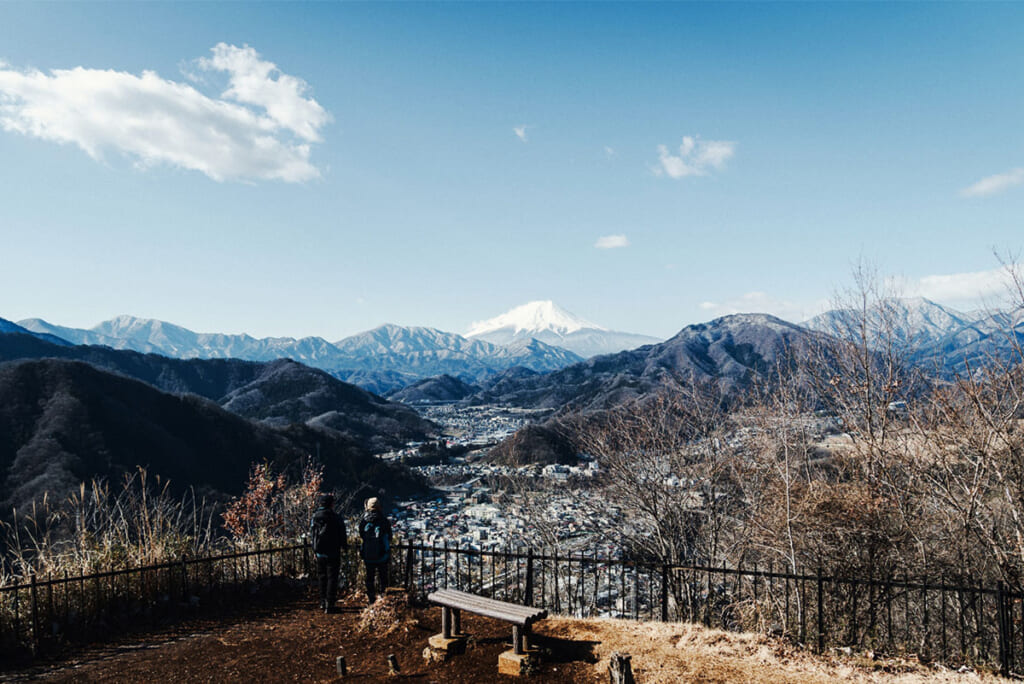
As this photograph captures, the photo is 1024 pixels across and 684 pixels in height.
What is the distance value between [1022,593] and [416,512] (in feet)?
112

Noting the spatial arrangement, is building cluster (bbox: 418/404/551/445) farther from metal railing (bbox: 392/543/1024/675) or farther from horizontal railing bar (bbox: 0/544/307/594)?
horizontal railing bar (bbox: 0/544/307/594)

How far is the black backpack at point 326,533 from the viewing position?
27.9 feet

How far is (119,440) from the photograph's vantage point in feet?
125

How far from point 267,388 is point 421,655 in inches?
4234

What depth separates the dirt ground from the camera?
627 cm

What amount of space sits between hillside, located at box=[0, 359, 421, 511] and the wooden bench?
32353mm

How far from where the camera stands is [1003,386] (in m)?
9.39

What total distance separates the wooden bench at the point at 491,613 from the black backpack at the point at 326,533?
230 cm

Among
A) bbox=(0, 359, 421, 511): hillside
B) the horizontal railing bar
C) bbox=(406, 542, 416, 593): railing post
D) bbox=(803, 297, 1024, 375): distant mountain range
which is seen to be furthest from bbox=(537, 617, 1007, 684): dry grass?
bbox=(0, 359, 421, 511): hillside

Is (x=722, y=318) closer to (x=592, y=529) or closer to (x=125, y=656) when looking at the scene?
(x=592, y=529)

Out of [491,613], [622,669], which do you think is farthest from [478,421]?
[622,669]

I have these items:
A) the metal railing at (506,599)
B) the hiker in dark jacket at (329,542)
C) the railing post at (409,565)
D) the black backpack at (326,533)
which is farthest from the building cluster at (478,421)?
the black backpack at (326,533)

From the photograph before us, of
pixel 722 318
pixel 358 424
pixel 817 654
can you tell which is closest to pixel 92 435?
pixel 817 654

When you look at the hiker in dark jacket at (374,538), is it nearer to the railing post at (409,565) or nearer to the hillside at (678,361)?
the railing post at (409,565)
